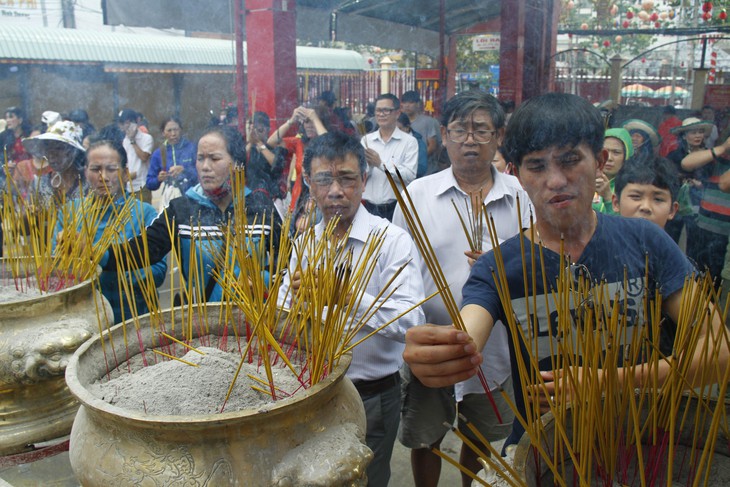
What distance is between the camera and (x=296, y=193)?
318 centimetres

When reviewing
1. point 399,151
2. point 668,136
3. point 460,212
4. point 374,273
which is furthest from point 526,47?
point 374,273

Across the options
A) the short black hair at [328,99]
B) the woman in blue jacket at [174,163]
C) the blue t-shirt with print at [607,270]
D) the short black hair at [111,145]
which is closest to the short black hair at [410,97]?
the short black hair at [328,99]

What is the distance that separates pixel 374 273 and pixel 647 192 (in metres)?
0.91

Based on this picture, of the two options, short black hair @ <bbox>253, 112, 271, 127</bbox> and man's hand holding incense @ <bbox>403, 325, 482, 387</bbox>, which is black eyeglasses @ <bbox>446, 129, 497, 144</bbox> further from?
short black hair @ <bbox>253, 112, 271, 127</bbox>

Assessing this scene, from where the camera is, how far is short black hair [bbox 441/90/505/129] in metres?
2.02

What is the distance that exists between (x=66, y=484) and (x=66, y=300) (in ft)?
1.64

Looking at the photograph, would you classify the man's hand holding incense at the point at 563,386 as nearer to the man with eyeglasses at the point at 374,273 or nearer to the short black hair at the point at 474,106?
the man with eyeglasses at the point at 374,273

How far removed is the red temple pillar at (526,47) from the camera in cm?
279

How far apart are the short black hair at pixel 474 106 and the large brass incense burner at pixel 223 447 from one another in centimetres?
123

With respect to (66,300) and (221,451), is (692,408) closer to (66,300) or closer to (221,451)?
(221,451)

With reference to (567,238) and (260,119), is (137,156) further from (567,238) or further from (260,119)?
(567,238)

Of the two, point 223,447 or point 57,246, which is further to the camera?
point 57,246

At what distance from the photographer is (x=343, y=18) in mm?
4215

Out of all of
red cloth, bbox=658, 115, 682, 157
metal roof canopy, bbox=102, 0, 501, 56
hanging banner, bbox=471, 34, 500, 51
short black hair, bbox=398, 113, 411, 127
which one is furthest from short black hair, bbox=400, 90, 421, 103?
red cloth, bbox=658, 115, 682, 157
